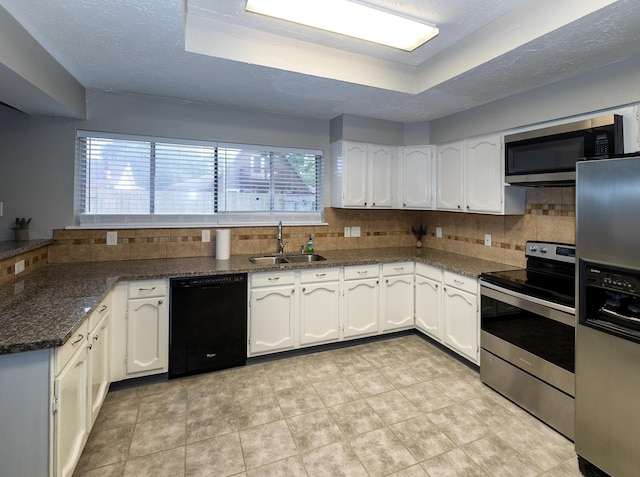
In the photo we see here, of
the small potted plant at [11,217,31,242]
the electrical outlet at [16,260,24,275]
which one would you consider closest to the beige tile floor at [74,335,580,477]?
the electrical outlet at [16,260,24,275]

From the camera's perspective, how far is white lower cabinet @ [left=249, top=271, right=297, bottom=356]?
2.83 meters

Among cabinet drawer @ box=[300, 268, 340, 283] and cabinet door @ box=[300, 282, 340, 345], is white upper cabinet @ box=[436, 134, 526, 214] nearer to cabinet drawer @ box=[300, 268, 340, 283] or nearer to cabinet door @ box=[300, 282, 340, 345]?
cabinet drawer @ box=[300, 268, 340, 283]

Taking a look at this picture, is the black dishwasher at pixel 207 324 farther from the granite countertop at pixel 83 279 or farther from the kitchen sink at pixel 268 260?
the kitchen sink at pixel 268 260

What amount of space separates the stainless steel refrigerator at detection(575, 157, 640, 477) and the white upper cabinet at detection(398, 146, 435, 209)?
1.86 meters

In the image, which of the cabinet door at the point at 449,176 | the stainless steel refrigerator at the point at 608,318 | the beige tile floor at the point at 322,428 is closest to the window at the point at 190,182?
the cabinet door at the point at 449,176

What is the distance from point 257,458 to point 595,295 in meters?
1.97

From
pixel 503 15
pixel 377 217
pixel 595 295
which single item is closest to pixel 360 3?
pixel 503 15

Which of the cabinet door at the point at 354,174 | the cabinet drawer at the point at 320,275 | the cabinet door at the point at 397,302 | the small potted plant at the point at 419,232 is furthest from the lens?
the small potted plant at the point at 419,232

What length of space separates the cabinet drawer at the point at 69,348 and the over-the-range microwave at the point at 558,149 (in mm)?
2648

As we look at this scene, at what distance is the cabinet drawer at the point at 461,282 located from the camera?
106 inches

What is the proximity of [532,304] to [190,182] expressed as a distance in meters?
2.95

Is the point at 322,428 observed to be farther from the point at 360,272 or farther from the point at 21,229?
the point at 21,229

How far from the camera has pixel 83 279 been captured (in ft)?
7.43

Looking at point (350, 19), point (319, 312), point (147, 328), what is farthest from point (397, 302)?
point (350, 19)
